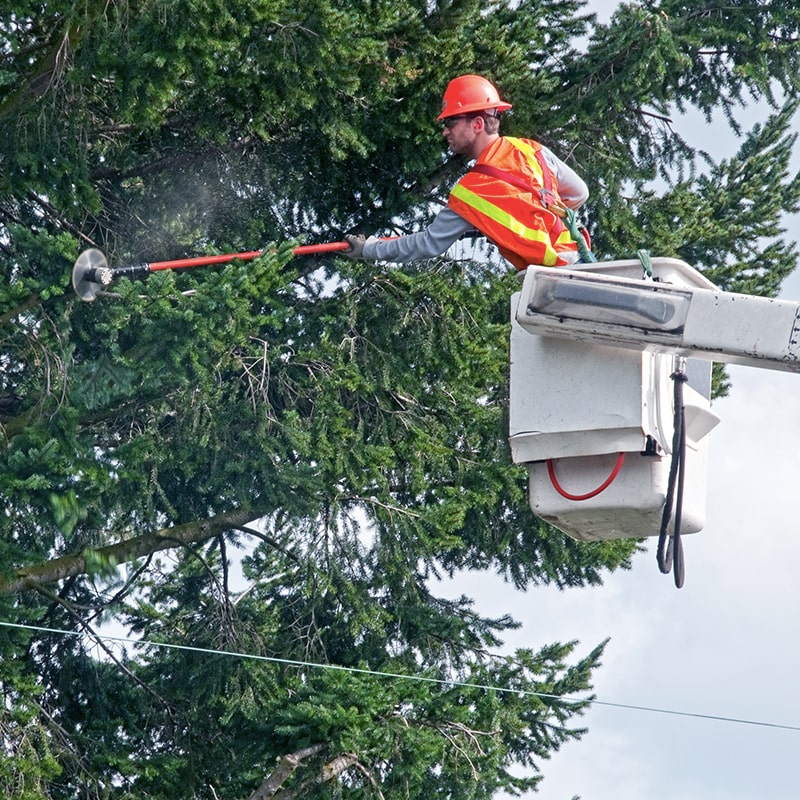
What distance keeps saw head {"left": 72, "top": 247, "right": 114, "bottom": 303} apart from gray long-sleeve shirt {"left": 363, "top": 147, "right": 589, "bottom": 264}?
2050mm

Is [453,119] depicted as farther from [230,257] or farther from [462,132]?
[230,257]

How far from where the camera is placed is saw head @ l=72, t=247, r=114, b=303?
356 inches

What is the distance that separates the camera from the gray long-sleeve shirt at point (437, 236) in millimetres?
7336

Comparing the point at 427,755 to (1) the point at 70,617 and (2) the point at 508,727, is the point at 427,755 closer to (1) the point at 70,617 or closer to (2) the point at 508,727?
(2) the point at 508,727

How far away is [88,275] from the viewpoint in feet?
30.0

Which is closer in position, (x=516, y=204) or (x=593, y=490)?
(x=593, y=490)

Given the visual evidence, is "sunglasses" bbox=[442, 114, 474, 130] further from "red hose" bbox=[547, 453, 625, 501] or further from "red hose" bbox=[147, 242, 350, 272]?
"red hose" bbox=[547, 453, 625, 501]

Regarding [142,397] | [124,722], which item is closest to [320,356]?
[142,397]

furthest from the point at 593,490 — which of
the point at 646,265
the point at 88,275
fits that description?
the point at 88,275

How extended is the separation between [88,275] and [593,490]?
14.0 ft

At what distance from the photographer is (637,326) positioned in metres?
5.29

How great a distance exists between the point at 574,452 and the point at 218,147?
6.14 metres

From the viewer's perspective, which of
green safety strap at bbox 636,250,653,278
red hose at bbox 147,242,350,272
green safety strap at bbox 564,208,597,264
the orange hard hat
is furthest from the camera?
red hose at bbox 147,242,350,272

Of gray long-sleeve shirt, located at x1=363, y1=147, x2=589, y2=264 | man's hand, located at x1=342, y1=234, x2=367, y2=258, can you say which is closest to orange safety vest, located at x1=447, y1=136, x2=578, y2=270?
gray long-sleeve shirt, located at x1=363, y1=147, x2=589, y2=264
